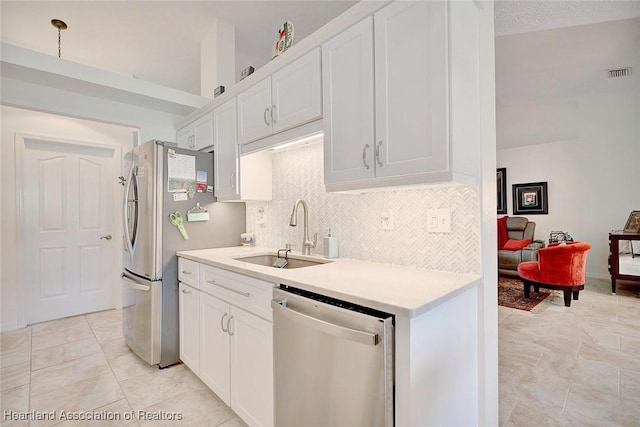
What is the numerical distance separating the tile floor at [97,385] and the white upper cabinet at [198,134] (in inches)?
75.8

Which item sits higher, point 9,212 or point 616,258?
point 9,212

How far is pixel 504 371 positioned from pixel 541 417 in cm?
51

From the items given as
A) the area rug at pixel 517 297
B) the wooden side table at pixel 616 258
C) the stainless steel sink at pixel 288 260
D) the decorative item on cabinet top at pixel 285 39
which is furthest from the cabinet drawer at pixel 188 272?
the wooden side table at pixel 616 258

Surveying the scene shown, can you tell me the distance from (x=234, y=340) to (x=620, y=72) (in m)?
5.86

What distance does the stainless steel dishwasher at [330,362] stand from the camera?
1.04 meters

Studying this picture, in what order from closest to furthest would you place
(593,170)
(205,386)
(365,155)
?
(365,155) < (205,386) < (593,170)

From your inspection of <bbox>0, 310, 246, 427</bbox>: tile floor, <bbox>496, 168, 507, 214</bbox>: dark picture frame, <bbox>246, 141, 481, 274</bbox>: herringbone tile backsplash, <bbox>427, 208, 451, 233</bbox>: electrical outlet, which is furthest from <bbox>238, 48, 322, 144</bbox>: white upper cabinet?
<bbox>496, 168, 507, 214</bbox>: dark picture frame

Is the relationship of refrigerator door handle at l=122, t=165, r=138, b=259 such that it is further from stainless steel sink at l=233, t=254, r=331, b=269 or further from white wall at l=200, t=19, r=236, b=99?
white wall at l=200, t=19, r=236, b=99

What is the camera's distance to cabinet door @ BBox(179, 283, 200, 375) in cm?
217

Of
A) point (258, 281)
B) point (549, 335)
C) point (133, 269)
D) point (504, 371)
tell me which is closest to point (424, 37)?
point (258, 281)

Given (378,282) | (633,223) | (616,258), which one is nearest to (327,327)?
(378,282)

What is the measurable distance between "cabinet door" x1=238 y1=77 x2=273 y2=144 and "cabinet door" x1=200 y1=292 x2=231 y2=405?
1186 mm

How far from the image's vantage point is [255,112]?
221 centimetres

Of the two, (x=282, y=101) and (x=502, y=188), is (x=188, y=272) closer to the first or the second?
(x=282, y=101)
